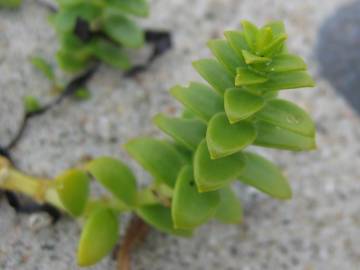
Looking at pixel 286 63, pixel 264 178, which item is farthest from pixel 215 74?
pixel 264 178

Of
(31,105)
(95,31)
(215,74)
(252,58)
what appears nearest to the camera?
(252,58)

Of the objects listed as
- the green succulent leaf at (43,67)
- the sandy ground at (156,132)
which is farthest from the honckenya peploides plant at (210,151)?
the green succulent leaf at (43,67)

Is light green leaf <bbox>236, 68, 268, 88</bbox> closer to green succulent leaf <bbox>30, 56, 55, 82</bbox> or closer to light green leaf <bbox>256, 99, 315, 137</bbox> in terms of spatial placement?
light green leaf <bbox>256, 99, 315, 137</bbox>

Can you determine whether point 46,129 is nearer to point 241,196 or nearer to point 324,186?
point 241,196

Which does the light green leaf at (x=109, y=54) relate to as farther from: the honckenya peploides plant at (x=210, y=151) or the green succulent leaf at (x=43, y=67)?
the honckenya peploides plant at (x=210, y=151)

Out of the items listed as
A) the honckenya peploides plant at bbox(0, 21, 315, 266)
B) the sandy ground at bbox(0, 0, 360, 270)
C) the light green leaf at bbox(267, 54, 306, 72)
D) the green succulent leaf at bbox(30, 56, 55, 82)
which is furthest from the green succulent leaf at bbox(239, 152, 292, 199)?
the green succulent leaf at bbox(30, 56, 55, 82)

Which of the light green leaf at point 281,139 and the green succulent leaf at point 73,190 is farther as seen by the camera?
the green succulent leaf at point 73,190

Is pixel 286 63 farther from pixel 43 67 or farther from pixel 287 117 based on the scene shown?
pixel 43 67
